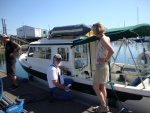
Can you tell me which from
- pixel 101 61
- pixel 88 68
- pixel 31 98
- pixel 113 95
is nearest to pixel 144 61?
pixel 113 95

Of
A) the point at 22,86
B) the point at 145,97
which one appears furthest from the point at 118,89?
the point at 22,86

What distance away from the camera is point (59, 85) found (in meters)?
4.82

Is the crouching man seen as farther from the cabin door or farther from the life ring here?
the life ring

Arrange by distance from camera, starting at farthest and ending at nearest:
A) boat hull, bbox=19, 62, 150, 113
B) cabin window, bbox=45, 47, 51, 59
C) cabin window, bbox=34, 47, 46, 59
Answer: cabin window, bbox=34, 47, 46, 59 < cabin window, bbox=45, 47, 51, 59 < boat hull, bbox=19, 62, 150, 113

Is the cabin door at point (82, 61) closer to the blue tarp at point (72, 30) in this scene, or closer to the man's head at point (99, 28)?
the blue tarp at point (72, 30)

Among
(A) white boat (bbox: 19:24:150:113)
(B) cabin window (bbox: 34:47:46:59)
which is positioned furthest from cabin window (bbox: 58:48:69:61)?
(B) cabin window (bbox: 34:47:46:59)

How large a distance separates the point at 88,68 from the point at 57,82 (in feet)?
6.58

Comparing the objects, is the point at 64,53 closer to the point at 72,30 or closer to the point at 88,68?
the point at 72,30

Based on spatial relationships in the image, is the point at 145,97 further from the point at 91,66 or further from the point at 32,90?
the point at 32,90

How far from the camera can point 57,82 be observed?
4789 millimetres

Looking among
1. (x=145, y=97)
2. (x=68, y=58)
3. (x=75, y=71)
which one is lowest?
(x=145, y=97)

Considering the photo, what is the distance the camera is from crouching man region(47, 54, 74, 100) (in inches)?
189

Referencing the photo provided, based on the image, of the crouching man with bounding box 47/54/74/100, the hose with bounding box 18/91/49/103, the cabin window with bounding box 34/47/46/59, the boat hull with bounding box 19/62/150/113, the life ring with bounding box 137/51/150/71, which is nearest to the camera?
the boat hull with bounding box 19/62/150/113

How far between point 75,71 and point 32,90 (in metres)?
1.78
